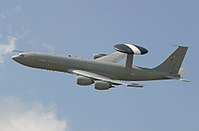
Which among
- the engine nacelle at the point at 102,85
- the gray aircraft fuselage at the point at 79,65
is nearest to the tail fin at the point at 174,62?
the gray aircraft fuselage at the point at 79,65

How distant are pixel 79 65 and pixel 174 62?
25.7m

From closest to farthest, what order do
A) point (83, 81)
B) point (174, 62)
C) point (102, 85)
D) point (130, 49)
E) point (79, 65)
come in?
point (102, 85), point (83, 81), point (130, 49), point (79, 65), point (174, 62)

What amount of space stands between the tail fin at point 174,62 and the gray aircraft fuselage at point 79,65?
493 centimetres

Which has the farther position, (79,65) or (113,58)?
(113,58)

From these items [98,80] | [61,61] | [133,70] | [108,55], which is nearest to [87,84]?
[98,80]

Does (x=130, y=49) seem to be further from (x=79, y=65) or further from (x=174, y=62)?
(x=174, y=62)

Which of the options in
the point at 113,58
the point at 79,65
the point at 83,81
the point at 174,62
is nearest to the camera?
A: the point at 83,81

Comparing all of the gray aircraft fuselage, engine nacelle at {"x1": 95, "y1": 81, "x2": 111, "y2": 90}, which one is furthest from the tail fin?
engine nacelle at {"x1": 95, "y1": 81, "x2": 111, "y2": 90}

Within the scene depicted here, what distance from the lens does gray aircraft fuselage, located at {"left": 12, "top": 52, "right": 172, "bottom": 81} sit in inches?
3762

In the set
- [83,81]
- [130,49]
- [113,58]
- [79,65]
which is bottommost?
[83,81]

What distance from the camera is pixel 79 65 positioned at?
97062 mm

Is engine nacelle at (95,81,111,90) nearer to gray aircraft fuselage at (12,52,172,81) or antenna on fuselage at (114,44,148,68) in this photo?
gray aircraft fuselage at (12,52,172,81)

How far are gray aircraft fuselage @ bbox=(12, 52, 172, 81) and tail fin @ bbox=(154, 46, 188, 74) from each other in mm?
4932

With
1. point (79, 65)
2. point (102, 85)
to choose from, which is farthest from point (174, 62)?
point (102, 85)
